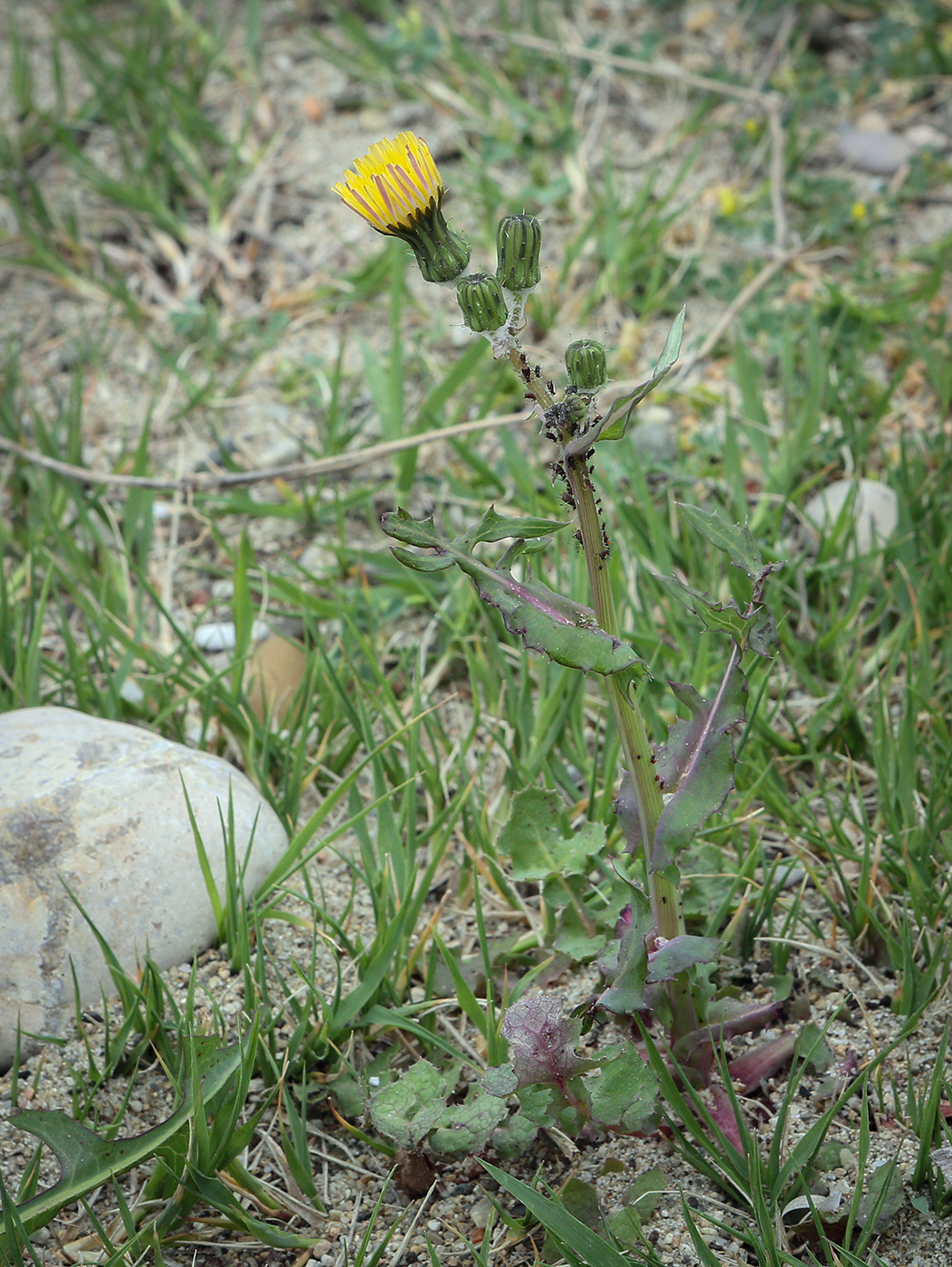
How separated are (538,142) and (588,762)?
233cm

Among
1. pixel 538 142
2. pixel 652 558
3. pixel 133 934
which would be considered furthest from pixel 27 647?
pixel 538 142

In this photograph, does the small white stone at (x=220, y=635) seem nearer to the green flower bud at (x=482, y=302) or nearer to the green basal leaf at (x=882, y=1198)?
the green flower bud at (x=482, y=302)

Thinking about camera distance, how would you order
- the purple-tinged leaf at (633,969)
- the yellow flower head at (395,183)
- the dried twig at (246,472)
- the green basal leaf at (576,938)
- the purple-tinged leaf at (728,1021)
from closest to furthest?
1. the yellow flower head at (395,183)
2. the purple-tinged leaf at (633,969)
3. the purple-tinged leaf at (728,1021)
4. the green basal leaf at (576,938)
5. the dried twig at (246,472)

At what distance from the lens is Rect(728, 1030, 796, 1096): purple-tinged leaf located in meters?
1.61

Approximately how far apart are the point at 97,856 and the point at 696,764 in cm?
97

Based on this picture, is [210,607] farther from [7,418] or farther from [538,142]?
[538,142]

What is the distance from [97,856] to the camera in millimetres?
1782

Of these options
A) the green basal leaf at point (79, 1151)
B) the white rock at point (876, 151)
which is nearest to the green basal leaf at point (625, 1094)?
the green basal leaf at point (79, 1151)

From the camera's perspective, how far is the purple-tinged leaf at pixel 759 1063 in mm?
1605

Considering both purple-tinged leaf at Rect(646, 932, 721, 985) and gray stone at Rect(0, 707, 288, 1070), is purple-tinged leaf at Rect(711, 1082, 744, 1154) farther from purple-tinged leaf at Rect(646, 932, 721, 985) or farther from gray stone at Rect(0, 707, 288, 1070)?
gray stone at Rect(0, 707, 288, 1070)

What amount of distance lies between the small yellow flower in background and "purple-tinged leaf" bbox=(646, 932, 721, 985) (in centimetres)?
89

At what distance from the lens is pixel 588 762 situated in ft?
6.86

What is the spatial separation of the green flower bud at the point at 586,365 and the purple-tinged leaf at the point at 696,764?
0.39m

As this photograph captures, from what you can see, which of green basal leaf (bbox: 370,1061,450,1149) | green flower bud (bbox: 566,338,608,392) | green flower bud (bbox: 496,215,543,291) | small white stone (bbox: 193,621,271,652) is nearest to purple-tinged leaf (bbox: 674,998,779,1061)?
green basal leaf (bbox: 370,1061,450,1149)
